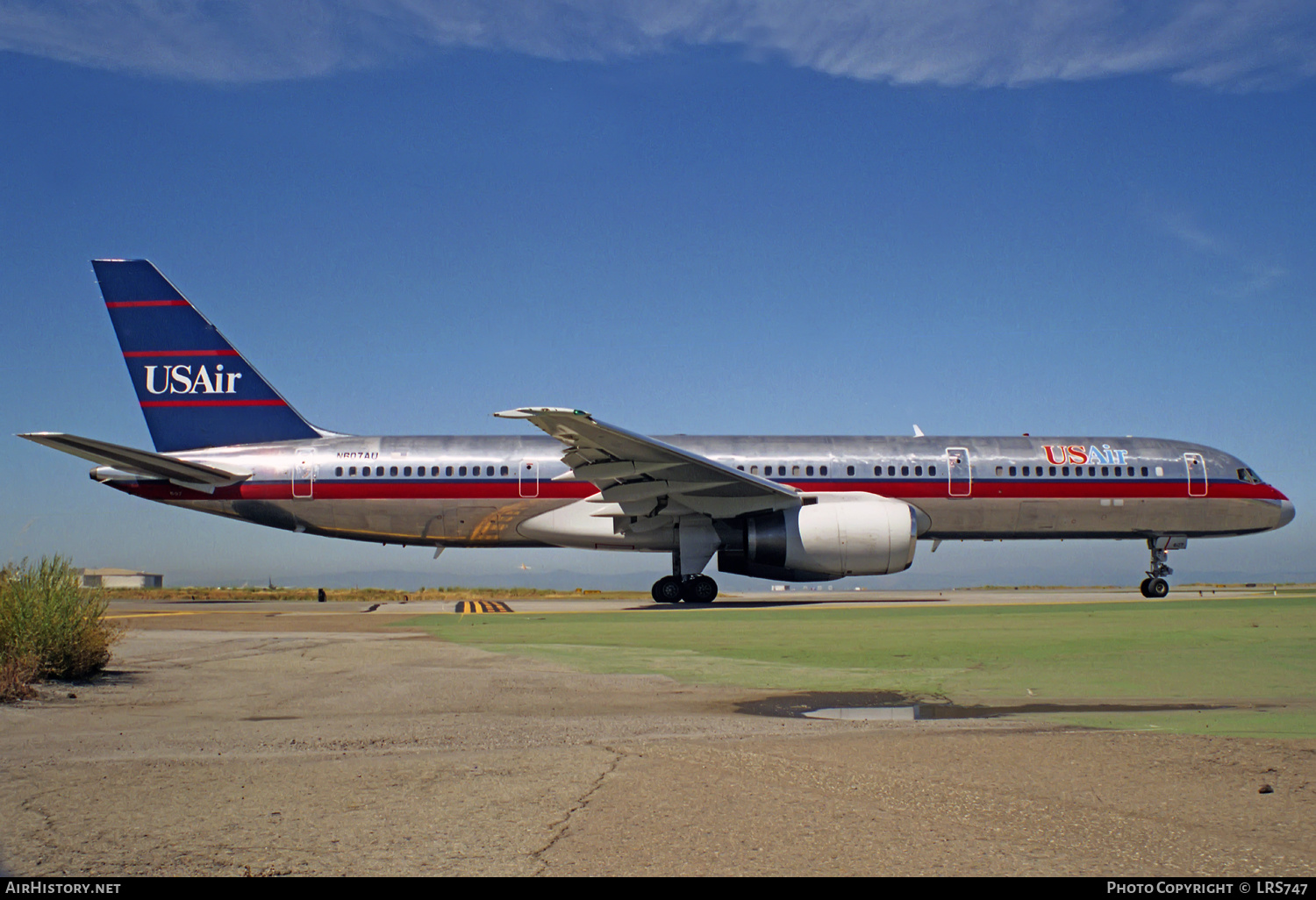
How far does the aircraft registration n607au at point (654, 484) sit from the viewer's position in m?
19.6

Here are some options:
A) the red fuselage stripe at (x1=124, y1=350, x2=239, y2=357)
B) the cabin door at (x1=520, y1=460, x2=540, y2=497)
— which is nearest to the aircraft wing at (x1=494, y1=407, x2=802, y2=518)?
the cabin door at (x1=520, y1=460, x2=540, y2=497)

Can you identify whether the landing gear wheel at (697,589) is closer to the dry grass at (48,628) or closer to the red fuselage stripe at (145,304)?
the dry grass at (48,628)

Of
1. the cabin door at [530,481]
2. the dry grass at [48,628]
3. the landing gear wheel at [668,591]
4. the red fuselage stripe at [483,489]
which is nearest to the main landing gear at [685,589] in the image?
the landing gear wheel at [668,591]

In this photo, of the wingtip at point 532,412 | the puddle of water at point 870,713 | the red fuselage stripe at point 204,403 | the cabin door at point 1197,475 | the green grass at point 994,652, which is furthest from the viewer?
the red fuselage stripe at point 204,403

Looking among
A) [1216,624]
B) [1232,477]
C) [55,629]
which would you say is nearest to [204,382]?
[55,629]

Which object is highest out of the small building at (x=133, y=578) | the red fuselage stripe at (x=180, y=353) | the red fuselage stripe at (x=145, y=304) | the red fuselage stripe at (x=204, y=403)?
the red fuselage stripe at (x=145, y=304)

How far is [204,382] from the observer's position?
77.7ft

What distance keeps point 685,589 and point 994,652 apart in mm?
11418

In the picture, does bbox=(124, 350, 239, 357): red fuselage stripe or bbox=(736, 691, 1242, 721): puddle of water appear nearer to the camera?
bbox=(736, 691, 1242, 721): puddle of water

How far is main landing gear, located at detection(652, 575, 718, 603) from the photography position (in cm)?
2016

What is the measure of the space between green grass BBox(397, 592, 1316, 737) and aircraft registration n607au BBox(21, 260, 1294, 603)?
177 inches

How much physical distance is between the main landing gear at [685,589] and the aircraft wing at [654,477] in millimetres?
1450

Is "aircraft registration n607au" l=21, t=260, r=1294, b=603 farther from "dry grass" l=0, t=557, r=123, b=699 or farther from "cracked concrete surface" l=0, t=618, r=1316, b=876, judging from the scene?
"cracked concrete surface" l=0, t=618, r=1316, b=876
